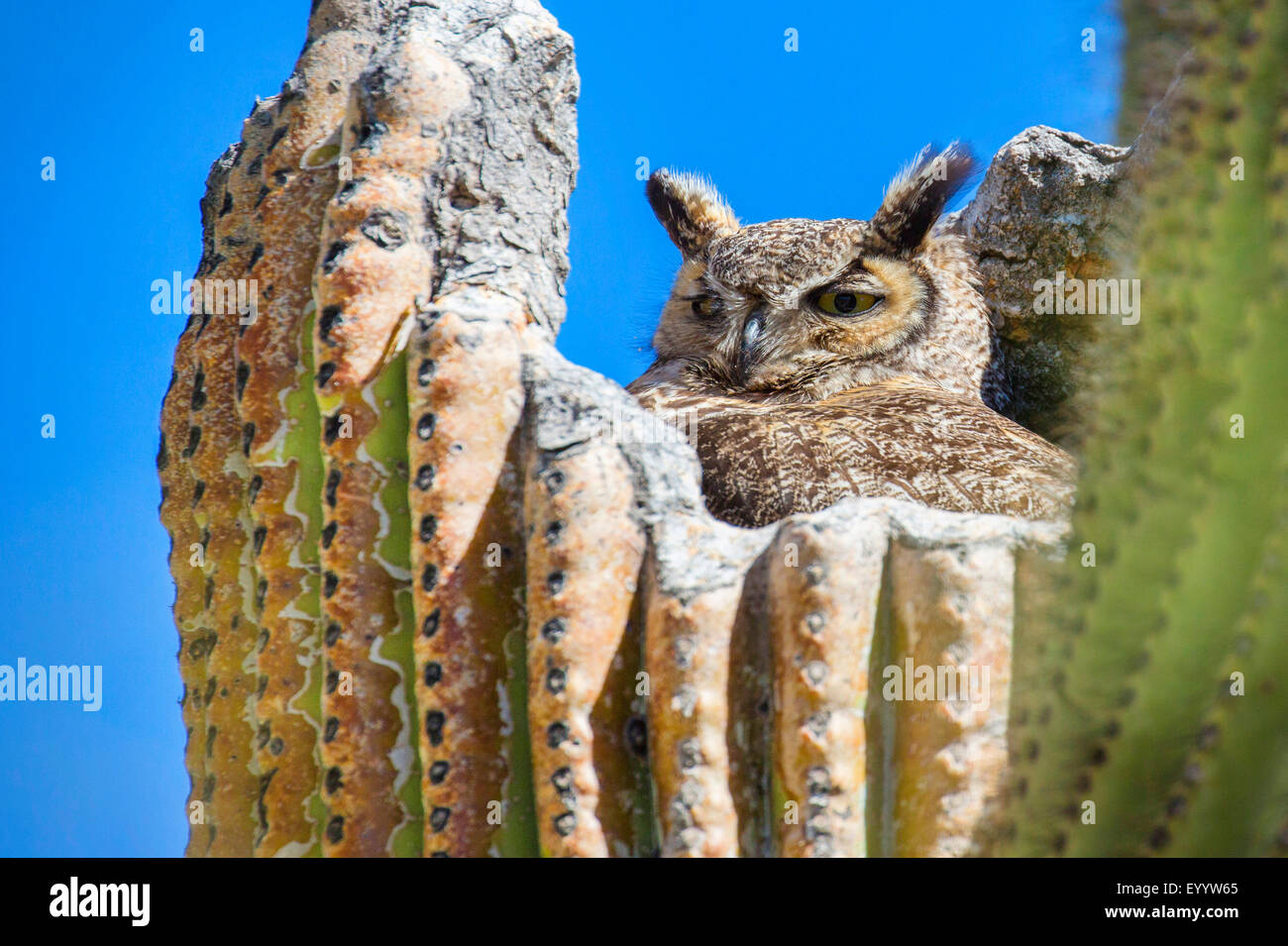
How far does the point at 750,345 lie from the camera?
4.23 meters

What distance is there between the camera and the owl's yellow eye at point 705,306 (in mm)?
4457

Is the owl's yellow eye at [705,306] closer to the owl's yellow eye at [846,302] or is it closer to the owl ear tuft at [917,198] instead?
the owl's yellow eye at [846,302]

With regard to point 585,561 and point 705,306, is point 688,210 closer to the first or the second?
point 705,306

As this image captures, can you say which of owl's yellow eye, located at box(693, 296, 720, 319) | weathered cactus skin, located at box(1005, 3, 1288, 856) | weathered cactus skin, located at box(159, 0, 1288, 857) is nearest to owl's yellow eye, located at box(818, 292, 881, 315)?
owl's yellow eye, located at box(693, 296, 720, 319)

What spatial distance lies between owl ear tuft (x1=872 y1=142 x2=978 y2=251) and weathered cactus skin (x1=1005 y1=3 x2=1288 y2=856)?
3.07 m

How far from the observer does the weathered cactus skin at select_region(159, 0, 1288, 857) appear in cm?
111

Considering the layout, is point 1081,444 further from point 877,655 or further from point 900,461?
point 900,461

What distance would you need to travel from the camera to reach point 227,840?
86.7 inches

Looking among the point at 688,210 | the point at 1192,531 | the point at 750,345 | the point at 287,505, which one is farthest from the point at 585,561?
the point at 688,210

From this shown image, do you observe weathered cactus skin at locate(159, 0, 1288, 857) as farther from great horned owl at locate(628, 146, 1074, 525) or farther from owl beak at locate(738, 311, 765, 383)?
owl beak at locate(738, 311, 765, 383)

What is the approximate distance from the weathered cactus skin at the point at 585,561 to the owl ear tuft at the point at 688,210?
2201 mm

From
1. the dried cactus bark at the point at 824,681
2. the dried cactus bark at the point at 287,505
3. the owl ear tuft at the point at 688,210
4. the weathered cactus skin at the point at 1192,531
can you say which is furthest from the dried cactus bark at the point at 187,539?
the owl ear tuft at the point at 688,210

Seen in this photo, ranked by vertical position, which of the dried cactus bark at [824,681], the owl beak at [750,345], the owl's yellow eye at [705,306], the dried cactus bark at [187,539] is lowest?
the dried cactus bark at [824,681]

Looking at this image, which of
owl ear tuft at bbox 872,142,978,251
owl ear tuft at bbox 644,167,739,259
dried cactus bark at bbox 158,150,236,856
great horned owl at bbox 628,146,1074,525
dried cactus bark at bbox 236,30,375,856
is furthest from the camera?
owl ear tuft at bbox 644,167,739,259
